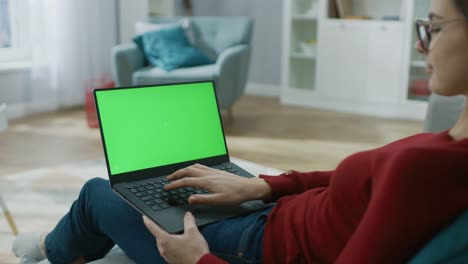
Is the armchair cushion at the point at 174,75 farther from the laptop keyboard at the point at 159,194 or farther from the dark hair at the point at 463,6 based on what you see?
the dark hair at the point at 463,6

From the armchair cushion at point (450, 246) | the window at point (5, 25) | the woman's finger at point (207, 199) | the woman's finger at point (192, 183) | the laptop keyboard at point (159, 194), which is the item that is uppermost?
the window at point (5, 25)

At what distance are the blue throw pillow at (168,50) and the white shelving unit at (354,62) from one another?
3.74ft

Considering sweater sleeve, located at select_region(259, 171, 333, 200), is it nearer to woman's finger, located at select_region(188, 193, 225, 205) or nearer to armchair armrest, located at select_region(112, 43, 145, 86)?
woman's finger, located at select_region(188, 193, 225, 205)

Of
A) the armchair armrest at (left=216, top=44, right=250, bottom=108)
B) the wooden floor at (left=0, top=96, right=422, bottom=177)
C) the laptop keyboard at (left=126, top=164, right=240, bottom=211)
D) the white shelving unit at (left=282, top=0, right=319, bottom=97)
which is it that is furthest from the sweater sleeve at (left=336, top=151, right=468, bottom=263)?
the white shelving unit at (left=282, top=0, right=319, bottom=97)

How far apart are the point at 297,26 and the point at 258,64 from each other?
0.74 metres

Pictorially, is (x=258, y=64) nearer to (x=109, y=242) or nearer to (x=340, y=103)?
(x=340, y=103)

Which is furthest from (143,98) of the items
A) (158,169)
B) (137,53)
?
(137,53)

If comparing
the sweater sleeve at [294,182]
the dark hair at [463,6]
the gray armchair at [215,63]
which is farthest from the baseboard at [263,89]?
the dark hair at [463,6]

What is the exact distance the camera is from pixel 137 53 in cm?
440

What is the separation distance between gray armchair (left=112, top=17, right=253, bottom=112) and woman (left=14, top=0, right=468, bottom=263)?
9.25 feet

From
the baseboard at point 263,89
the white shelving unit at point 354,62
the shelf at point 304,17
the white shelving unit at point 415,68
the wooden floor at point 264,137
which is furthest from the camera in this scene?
the baseboard at point 263,89

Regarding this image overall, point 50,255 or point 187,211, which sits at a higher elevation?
point 187,211

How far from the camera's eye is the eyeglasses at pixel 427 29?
84 centimetres

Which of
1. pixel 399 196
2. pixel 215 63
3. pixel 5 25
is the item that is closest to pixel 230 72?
pixel 215 63
